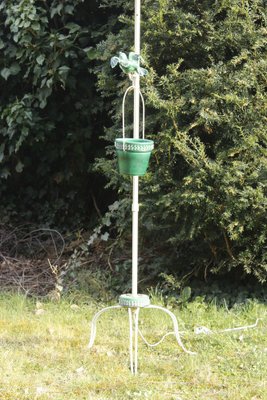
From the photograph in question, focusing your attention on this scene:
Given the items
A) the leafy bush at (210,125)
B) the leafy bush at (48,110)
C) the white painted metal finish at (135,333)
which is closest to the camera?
the white painted metal finish at (135,333)

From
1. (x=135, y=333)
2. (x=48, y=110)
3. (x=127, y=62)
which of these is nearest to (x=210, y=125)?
(x=127, y=62)

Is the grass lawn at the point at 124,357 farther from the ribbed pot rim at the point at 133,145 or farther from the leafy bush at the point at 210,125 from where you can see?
the ribbed pot rim at the point at 133,145

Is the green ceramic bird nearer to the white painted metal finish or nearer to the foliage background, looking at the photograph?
the foliage background

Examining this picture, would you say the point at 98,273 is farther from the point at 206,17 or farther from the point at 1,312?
the point at 206,17


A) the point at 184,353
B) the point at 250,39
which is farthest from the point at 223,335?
the point at 250,39

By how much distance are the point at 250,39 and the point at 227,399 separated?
102 inches

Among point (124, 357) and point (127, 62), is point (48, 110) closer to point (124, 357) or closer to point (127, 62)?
point (127, 62)

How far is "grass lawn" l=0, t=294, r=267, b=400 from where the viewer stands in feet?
12.4

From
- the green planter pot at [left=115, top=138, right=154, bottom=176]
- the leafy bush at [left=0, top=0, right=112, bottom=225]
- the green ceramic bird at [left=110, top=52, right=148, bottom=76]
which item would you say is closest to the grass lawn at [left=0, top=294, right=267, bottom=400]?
the green planter pot at [left=115, top=138, right=154, bottom=176]

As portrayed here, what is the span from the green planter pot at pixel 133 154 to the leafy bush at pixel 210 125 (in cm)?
111

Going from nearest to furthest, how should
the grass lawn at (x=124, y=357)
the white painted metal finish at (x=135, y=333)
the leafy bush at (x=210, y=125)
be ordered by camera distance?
1. the grass lawn at (x=124, y=357)
2. the white painted metal finish at (x=135, y=333)
3. the leafy bush at (x=210, y=125)

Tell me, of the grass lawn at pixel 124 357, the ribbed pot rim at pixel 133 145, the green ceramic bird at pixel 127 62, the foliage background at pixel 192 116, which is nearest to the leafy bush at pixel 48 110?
the foliage background at pixel 192 116

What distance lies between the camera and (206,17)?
16.8 ft

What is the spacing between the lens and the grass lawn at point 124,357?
12.4ft
